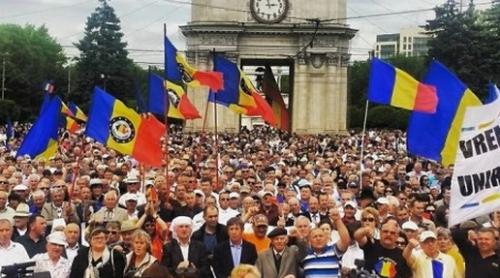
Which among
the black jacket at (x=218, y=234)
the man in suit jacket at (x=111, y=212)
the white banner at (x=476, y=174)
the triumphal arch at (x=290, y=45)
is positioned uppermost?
the triumphal arch at (x=290, y=45)

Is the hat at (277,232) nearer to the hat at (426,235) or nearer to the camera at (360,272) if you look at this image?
the camera at (360,272)

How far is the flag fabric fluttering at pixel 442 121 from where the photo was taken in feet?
47.1

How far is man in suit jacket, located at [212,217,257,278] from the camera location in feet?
36.7

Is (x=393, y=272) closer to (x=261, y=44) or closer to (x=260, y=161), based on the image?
(x=260, y=161)

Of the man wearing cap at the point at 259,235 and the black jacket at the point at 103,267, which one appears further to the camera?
the man wearing cap at the point at 259,235

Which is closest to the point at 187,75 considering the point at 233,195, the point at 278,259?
the point at 233,195

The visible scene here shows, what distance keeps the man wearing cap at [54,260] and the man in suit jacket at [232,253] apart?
5.79 ft

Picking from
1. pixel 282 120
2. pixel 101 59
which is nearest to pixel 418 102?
pixel 282 120

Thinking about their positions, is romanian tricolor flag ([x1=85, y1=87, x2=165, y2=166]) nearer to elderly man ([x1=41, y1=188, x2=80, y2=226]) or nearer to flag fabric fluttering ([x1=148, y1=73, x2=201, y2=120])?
flag fabric fluttering ([x1=148, y1=73, x2=201, y2=120])

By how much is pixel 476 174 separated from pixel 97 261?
3912mm

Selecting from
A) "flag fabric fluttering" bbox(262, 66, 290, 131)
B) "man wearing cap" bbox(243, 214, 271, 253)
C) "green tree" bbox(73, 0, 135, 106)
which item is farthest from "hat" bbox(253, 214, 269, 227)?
"green tree" bbox(73, 0, 135, 106)

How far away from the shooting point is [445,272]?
1020 cm

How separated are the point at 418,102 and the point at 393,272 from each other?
19.3 feet

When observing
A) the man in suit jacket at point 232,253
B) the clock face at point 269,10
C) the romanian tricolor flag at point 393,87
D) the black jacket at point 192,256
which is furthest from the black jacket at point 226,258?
the clock face at point 269,10
